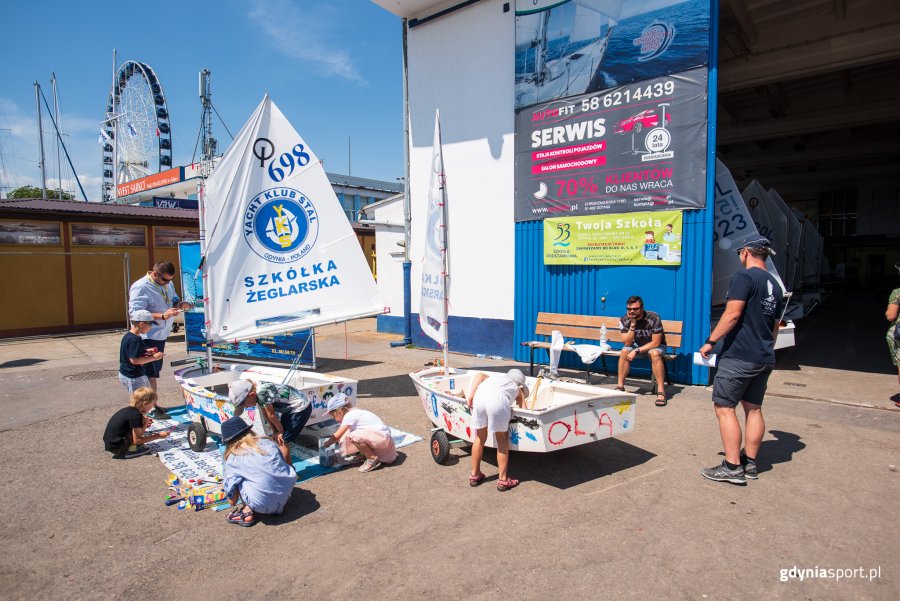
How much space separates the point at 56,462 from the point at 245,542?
10.1 ft

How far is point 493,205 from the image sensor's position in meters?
10.5

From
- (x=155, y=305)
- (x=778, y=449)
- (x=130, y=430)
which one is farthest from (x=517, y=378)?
(x=155, y=305)

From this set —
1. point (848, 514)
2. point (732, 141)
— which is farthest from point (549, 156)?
point (732, 141)

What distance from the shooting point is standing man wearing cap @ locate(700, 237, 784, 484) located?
179 inches

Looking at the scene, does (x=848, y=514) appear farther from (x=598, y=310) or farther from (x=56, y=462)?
(x=56, y=462)

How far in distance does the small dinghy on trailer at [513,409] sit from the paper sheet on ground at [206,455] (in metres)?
0.74

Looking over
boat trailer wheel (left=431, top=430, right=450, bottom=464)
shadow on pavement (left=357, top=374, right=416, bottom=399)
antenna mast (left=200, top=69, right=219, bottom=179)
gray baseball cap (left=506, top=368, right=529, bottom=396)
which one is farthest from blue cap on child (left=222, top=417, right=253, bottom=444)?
antenna mast (left=200, top=69, right=219, bottom=179)

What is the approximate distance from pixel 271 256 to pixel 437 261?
2061 millimetres

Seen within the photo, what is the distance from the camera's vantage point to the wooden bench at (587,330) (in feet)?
26.4

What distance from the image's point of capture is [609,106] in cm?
872

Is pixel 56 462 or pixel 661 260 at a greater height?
pixel 661 260

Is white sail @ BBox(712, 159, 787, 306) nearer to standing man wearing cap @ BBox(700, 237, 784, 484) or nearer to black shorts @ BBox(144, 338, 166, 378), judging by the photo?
standing man wearing cap @ BBox(700, 237, 784, 484)

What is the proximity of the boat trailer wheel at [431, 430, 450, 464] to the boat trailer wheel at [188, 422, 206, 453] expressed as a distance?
8.28ft

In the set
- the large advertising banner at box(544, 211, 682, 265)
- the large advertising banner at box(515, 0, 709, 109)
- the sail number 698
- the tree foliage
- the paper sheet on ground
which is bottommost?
the paper sheet on ground
